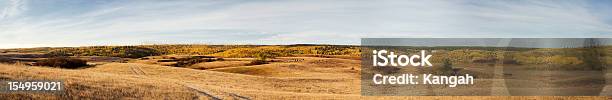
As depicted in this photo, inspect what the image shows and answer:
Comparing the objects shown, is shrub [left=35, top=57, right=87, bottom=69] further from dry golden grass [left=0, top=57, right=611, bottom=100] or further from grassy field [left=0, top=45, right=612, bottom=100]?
dry golden grass [left=0, top=57, right=611, bottom=100]

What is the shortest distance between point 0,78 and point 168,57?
24838 mm

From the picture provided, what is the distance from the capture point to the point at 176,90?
28.5 metres

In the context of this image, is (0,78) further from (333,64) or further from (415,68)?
(333,64)

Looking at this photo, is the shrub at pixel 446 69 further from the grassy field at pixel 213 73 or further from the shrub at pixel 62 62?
the shrub at pixel 62 62

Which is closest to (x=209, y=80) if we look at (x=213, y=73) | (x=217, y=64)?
(x=213, y=73)

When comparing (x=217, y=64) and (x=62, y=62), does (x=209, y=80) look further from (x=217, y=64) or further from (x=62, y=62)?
(x=217, y=64)

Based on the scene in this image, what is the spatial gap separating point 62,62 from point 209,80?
10900 millimetres

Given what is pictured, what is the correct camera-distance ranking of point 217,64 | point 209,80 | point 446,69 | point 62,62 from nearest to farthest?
point 446,69 < point 209,80 < point 62,62 < point 217,64

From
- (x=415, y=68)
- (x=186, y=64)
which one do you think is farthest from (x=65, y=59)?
(x=415, y=68)

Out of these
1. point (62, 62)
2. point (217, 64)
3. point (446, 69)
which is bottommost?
point (217, 64)

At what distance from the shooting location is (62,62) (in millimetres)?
43969

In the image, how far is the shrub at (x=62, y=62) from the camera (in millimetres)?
43094

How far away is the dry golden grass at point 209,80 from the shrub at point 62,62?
4.31 feet

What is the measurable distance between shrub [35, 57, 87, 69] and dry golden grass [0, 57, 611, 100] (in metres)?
1.31
